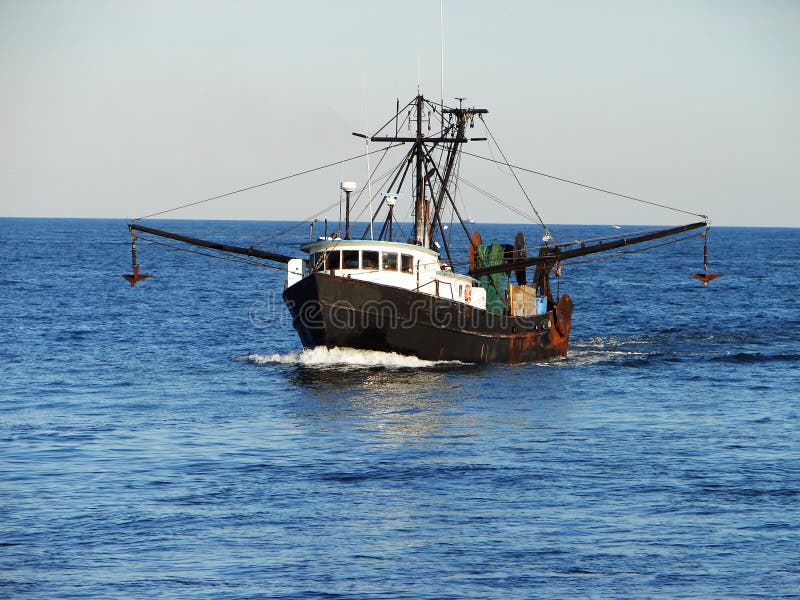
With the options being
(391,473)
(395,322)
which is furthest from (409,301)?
(391,473)

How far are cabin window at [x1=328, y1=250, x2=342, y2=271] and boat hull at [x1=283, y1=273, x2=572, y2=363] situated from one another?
1300 mm

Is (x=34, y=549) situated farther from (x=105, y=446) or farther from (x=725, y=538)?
(x=725, y=538)

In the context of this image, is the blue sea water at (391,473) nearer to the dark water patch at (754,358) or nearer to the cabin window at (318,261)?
the dark water patch at (754,358)

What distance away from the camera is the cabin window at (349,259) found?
40969 mm

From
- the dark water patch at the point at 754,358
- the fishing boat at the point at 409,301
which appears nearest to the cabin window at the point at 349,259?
the fishing boat at the point at 409,301

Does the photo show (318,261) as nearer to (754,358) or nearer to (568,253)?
(568,253)

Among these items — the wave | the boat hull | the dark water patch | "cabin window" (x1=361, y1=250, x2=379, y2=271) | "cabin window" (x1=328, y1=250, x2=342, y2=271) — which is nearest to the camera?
the boat hull

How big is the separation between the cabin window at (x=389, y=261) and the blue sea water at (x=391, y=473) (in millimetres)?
3336

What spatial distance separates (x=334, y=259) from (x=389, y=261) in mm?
2047

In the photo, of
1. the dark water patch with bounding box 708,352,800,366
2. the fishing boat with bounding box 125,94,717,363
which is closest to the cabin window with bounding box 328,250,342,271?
the fishing boat with bounding box 125,94,717,363

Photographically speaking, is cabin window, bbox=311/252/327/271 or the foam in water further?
the foam in water

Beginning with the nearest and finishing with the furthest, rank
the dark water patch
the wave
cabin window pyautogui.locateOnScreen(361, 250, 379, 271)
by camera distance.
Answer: cabin window pyautogui.locateOnScreen(361, 250, 379, 271) → the dark water patch → the wave

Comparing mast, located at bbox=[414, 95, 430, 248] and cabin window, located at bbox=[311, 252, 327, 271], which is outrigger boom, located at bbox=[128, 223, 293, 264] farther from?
mast, located at bbox=[414, 95, 430, 248]

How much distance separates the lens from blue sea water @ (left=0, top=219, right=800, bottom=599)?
61.1 ft
